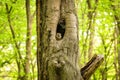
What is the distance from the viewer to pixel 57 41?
10.8 ft

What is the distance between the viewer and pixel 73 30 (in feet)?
11.1

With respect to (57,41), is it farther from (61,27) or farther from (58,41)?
(61,27)

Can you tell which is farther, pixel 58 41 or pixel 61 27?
pixel 61 27

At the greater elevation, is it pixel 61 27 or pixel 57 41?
pixel 61 27

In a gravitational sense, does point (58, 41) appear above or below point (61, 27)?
below

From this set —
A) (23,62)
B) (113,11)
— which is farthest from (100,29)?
(23,62)

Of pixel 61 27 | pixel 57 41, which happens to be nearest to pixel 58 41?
pixel 57 41

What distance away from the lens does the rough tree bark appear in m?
3.23

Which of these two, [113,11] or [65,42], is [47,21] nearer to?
[65,42]

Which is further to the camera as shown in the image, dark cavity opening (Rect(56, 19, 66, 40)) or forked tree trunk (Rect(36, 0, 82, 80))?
dark cavity opening (Rect(56, 19, 66, 40))

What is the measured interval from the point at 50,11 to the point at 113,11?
7.27 m

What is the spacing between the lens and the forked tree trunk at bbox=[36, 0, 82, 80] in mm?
3227

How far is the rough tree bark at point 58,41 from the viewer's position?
3227 millimetres

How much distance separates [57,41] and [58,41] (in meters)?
0.01
